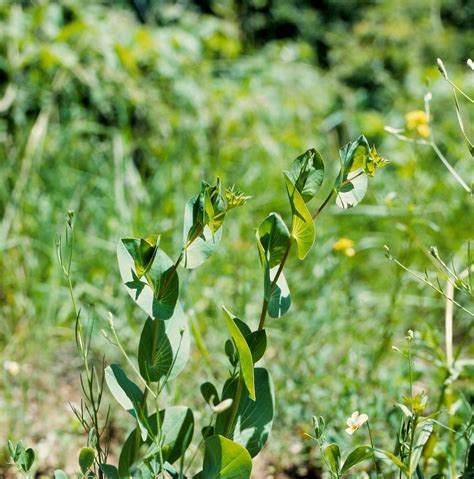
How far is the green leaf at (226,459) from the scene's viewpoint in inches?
34.8

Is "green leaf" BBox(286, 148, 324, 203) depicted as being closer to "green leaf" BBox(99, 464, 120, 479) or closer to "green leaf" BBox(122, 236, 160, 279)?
"green leaf" BBox(122, 236, 160, 279)

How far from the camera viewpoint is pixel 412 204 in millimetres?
1617

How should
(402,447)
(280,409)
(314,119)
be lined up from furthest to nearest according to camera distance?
1. (314,119)
2. (280,409)
3. (402,447)

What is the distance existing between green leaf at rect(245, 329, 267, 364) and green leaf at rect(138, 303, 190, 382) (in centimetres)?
9

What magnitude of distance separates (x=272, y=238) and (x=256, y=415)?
0.25m

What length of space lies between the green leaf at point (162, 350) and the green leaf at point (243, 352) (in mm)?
98

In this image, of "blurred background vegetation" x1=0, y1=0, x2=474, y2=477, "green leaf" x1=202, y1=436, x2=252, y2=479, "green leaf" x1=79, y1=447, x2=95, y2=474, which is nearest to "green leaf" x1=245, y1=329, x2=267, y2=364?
"green leaf" x1=202, y1=436, x2=252, y2=479

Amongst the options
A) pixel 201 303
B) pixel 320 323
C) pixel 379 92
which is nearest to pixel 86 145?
pixel 201 303

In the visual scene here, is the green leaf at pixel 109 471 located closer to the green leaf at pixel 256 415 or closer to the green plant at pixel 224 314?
the green plant at pixel 224 314

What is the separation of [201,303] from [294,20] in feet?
10.4

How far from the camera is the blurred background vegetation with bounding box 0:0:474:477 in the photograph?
5.54 feet

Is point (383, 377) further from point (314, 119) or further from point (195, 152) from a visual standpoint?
point (314, 119)

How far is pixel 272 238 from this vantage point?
90cm

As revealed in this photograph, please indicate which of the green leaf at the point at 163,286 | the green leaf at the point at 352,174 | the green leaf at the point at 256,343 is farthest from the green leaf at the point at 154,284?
the green leaf at the point at 352,174
